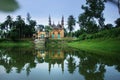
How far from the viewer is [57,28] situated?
10262 cm

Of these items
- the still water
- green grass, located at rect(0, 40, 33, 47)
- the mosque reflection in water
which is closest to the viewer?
the still water

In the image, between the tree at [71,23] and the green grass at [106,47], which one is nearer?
the green grass at [106,47]

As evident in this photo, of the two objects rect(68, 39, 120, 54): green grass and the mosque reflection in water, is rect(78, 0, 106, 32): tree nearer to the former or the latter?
rect(68, 39, 120, 54): green grass

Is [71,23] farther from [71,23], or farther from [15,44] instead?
[15,44]

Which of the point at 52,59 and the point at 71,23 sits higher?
the point at 71,23

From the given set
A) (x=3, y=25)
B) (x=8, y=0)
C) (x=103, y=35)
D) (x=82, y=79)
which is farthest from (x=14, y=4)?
(x=3, y=25)

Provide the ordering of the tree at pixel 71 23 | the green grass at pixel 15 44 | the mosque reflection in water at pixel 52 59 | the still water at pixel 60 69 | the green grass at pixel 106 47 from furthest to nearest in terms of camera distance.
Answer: the tree at pixel 71 23
the green grass at pixel 15 44
the green grass at pixel 106 47
the mosque reflection in water at pixel 52 59
the still water at pixel 60 69

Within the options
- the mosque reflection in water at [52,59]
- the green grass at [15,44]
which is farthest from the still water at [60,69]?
the green grass at [15,44]

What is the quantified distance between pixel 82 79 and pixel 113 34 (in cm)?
3239

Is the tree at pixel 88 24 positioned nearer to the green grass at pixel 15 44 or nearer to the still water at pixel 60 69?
the green grass at pixel 15 44

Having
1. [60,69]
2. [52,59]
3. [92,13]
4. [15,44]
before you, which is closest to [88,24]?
[92,13]

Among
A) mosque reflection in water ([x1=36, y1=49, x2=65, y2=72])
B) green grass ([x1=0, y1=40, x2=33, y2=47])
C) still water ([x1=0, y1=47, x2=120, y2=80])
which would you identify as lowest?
green grass ([x1=0, y1=40, x2=33, y2=47])

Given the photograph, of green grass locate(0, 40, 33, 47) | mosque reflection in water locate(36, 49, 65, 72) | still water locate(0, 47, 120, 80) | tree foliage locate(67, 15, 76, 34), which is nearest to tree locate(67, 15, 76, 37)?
tree foliage locate(67, 15, 76, 34)

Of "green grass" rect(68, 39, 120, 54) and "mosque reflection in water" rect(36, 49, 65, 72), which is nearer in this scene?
"mosque reflection in water" rect(36, 49, 65, 72)
